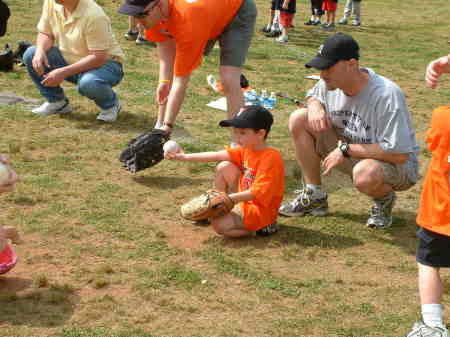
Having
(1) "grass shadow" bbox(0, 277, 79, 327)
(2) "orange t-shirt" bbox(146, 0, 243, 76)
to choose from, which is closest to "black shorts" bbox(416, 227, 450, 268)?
(1) "grass shadow" bbox(0, 277, 79, 327)

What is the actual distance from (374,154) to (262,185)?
0.76 meters

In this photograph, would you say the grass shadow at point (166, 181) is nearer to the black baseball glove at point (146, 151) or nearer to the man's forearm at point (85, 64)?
the black baseball glove at point (146, 151)

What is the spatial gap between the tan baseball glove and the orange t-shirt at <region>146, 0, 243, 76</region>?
3.81 ft

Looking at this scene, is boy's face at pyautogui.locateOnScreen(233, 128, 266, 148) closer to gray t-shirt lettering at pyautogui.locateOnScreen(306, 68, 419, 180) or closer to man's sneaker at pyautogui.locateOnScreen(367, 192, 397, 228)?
gray t-shirt lettering at pyautogui.locateOnScreen(306, 68, 419, 180)

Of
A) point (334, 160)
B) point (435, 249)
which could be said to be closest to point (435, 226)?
point (435, 249)

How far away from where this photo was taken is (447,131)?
11.1 ft

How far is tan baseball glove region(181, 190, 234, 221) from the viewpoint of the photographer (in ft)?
14.9

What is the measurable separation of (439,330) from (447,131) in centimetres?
94

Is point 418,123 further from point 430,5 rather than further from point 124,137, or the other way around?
point 430,5

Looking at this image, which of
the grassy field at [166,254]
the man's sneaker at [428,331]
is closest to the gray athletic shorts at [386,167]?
the grassy field at [166,254]

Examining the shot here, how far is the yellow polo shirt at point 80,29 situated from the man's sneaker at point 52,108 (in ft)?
1.47

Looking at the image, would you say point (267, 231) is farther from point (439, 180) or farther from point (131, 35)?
point (131, 35)

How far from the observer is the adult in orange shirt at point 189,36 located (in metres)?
5.17

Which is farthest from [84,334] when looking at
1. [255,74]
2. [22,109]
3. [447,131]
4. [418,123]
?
[255,74]
